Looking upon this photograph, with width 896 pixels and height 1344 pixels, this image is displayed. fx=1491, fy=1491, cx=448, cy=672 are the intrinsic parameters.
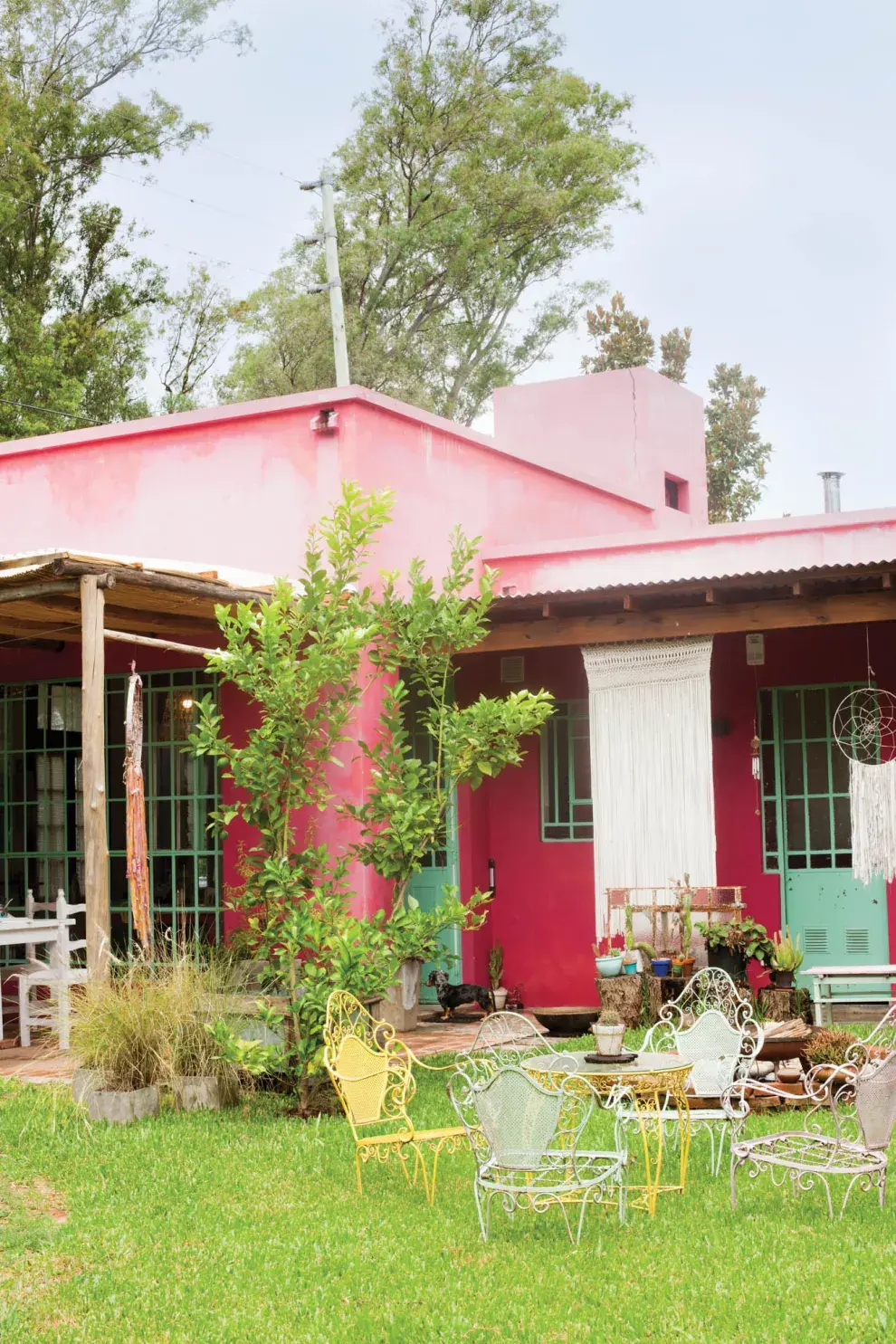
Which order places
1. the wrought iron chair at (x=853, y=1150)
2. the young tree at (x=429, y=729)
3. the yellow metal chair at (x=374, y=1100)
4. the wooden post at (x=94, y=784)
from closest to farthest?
1. the wrought iron chair at (x=853, y=1150)
2. the yellow metal chair at (x=374, y=1100)
3. the wooden post at (x=94, y=784)
4. the young tree at (x=429, y=729)

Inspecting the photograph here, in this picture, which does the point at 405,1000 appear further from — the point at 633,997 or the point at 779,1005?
the point at 779,1005

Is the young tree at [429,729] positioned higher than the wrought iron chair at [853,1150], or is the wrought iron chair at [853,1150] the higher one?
the young tree at [429,729]

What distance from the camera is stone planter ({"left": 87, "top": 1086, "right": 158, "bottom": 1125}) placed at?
6.89 m

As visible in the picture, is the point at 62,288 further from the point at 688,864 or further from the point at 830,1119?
the point at 830,1119

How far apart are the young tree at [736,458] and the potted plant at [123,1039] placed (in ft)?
79.8

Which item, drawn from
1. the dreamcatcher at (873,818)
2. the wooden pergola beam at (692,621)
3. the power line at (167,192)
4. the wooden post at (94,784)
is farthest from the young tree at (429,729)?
the power line at (167,192)

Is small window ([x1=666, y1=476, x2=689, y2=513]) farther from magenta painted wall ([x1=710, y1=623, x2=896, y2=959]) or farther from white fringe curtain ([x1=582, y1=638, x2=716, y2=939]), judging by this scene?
white fringe curtain ([x1=582, y1=638, x2=716, y2=939])

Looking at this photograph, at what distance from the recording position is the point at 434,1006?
35.4ft

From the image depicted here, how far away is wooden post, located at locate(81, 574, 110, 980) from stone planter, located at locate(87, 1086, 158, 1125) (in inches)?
23.0

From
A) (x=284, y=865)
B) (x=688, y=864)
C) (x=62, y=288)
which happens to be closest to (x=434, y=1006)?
(x=688, y=864)

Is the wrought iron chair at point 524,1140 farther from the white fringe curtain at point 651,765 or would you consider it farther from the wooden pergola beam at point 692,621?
the wooden pergola beam at point 692,621

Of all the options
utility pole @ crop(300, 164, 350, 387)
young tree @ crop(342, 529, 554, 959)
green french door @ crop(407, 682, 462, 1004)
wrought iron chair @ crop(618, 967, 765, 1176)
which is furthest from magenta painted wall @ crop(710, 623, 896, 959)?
utility pole @ crop(300, 164, 350, 387)

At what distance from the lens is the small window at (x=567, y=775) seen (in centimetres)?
1065

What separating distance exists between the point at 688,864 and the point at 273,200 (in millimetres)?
20358
